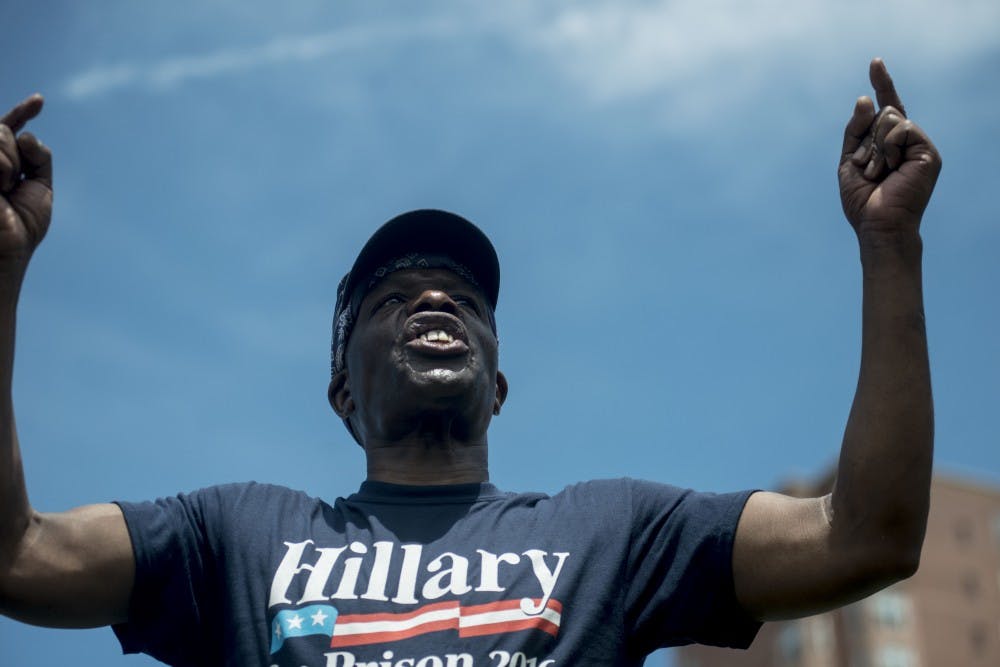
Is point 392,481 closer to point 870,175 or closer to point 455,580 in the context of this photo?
point 455,580

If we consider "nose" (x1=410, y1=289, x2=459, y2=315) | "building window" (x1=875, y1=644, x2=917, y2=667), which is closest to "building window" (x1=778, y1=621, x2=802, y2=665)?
"building window" (x1=875, y1=644, x2=917, y2=667)

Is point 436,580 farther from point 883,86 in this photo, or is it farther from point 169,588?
point 883,86

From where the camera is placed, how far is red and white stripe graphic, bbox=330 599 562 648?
4.00 m

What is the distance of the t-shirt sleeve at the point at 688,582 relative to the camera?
4.19m

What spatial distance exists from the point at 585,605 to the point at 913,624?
51.4m

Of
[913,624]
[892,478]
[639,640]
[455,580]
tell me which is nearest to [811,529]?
[892,478]

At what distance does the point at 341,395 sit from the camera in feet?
17.8

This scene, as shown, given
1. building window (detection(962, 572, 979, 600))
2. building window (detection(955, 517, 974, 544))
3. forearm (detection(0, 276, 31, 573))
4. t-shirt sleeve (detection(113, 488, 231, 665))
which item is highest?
building window (detection(955, 517, 974, 544))

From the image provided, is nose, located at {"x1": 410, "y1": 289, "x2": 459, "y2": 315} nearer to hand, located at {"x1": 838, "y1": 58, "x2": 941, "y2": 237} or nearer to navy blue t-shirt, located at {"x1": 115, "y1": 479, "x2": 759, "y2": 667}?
navy blue t-shirt, located at {"x1": 115, "y1": 479, "x2": 759, "y2": 667}

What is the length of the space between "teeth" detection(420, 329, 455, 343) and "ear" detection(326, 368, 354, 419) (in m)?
0.47

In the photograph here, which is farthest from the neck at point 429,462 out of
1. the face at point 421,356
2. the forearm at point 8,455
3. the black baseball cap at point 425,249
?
the forearm at point 8,455

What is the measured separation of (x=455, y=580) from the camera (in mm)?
4145

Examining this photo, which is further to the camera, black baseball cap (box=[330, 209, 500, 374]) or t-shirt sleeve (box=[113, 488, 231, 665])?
black baseball cap (box=[330, 209, 500, 374])

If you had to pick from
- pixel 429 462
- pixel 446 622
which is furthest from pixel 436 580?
pixel 429 462
